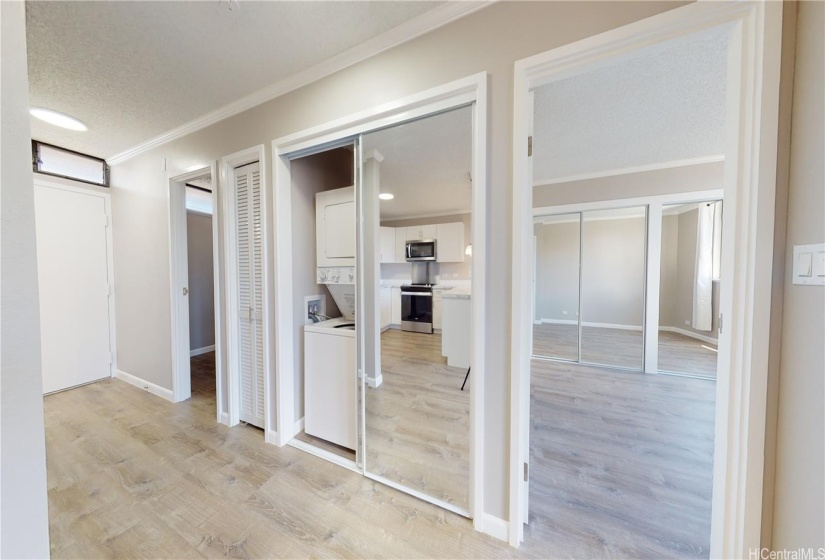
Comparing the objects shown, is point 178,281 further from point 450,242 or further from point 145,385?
point 450,242

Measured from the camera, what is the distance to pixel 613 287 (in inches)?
165

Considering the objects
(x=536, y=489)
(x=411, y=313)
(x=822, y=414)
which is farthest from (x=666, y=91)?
(x=536, y=489)

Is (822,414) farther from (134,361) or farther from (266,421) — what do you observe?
(134,361)

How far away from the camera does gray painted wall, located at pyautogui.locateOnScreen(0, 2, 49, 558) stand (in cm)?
55

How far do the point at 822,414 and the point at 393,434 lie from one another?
1976mm

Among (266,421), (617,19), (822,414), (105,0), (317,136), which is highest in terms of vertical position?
(105,0)

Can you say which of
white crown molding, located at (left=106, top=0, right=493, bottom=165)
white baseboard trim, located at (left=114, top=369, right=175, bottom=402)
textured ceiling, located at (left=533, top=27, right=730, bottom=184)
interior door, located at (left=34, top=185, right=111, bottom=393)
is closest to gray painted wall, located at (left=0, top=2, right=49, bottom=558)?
white crown molding, located at (left=106, top=0, right=493, bottom=165)

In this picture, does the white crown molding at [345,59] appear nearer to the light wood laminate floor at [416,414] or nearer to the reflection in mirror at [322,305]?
the reflection in mirror at [322,305]

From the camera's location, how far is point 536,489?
1.56 metres

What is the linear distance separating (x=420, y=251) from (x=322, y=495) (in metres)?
1.70

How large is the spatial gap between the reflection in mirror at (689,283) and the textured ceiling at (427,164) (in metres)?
3.71

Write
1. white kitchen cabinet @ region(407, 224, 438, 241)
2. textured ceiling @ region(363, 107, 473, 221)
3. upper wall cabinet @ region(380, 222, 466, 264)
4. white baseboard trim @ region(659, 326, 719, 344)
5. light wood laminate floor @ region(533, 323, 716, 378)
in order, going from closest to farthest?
1. textured ceiling @ region(363, 107, 473, 221)
2. upper wall cabinet @ region(380, 222, 466, 264)
3. white kitchen cabinet @ region(407, 224, 438, 241)
4. light wood laminate floor @ region(533, 323, 716, 378)
5. white baseboard trim @ region(659, 326, 719, 344)

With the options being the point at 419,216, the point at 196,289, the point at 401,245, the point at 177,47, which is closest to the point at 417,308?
the point at 401,245

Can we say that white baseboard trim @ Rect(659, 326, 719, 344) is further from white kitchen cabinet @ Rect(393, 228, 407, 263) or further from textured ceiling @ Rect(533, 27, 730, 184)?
white kitchen cabinet @ Rect(393, 228, 407, 263)
